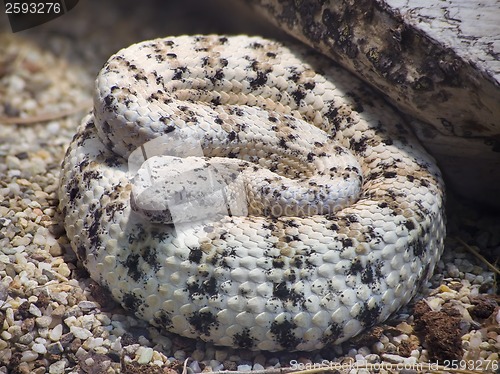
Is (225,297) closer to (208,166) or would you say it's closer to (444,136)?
(208,166)

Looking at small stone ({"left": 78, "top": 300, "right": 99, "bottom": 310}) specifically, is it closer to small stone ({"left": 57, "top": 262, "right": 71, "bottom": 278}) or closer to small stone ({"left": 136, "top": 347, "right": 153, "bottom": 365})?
small stone ({"left": 57, "top": 262, "right": 71, "bottom": 278})

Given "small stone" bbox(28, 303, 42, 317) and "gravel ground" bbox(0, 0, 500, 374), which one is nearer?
"gravel ground" bbox(0, 0, 500, 374)

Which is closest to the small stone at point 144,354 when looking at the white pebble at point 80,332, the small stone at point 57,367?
the white pebble at point 80,332

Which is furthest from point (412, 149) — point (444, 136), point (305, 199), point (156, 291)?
point (156, 291)

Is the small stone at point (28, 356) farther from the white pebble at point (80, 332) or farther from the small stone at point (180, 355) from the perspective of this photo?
the small stone at point (180, 355)

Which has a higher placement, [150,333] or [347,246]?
[347,246]

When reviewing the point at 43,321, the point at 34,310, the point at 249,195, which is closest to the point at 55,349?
the point at 43,321

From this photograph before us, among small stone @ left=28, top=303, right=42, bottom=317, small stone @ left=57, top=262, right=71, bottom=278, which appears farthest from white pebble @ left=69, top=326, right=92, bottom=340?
small stone @ left=57, top=262, right=71, bottom=278
